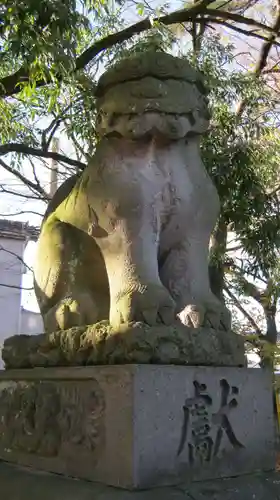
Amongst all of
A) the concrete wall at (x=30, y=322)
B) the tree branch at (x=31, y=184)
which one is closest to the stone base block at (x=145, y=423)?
the tree branch at (x=31, y=184)

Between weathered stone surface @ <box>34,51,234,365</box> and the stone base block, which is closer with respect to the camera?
the stone base block

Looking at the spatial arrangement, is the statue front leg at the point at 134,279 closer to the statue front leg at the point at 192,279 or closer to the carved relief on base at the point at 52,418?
the statue front leg at the point at 192,279

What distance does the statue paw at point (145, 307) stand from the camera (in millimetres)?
1717

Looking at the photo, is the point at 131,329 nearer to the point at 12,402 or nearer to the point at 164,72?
the point at 12,402

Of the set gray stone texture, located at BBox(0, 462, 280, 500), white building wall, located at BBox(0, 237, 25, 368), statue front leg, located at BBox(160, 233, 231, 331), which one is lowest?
gray stone texture, located at BBox(0, 462, 280, 500)

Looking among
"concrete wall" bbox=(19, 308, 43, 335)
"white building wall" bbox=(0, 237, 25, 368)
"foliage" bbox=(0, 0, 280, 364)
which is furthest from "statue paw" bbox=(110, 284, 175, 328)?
"concrete wall" bbox=(19, 308, 43, 335)

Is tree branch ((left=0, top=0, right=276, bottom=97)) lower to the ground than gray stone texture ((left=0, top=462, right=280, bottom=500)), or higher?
higher

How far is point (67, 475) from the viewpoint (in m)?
1.74

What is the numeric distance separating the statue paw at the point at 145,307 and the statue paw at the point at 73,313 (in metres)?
0.20

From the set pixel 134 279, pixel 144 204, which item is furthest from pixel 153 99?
pixel 134 279

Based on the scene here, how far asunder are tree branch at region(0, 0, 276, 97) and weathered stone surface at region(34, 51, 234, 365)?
5.24ft

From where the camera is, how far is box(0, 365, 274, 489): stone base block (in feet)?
5.05

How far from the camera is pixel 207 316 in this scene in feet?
5.94

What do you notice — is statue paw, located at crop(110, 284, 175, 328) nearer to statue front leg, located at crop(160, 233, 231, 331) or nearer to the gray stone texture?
statue front leg, located at crop(160, 233, 231, 331)
